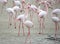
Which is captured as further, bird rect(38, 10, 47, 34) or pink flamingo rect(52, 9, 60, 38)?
bird rect(38, 10, 47, 34)

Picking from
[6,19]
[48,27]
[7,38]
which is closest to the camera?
[7,38]

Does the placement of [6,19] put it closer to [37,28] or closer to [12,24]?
[12,24]

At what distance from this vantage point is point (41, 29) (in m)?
7.75

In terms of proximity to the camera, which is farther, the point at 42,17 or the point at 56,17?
the point at 42,17

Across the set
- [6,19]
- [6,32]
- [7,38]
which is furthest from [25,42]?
A: [6,19]

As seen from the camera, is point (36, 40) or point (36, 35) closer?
point (36, 40)

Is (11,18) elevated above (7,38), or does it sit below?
above

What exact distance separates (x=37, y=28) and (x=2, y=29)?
41.4 inches

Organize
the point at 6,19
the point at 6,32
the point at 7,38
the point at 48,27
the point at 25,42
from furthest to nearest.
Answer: the point at 6,19 < the point at 48,27 < the point at 6,32 < the point at 7,38 < the point at 25,42

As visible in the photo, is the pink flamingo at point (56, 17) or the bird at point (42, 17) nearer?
the pink flamingo at point (56, 17)

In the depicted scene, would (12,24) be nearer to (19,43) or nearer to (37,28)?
(37,28)

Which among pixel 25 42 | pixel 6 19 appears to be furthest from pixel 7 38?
pixel 6 19

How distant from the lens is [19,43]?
6.41m

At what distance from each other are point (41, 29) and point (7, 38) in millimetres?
1280
